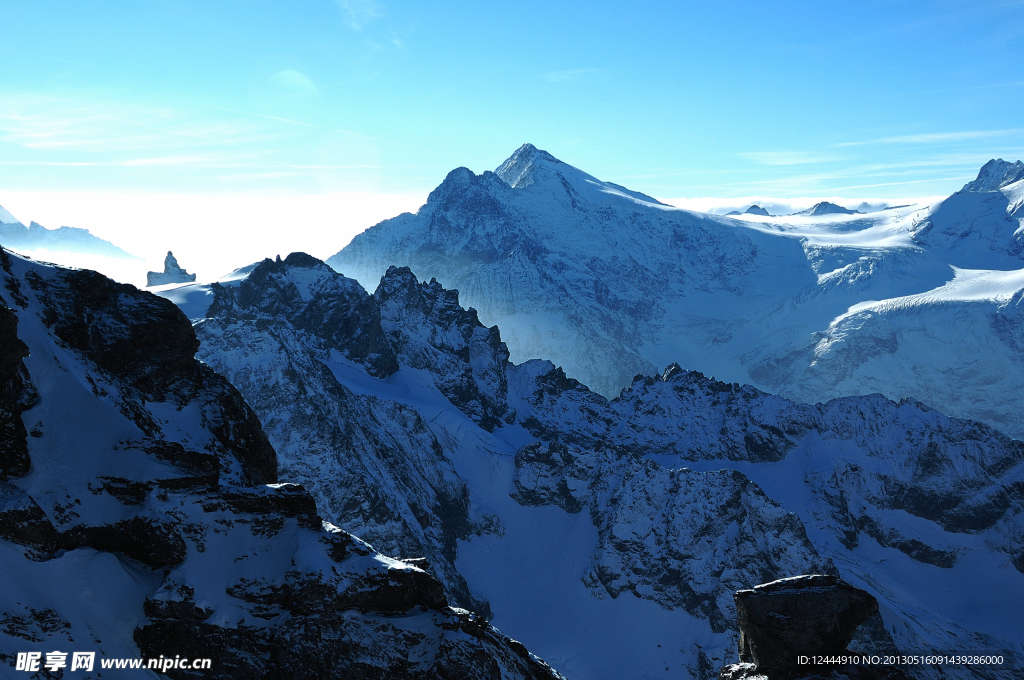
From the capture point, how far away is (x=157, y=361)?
1789 inches

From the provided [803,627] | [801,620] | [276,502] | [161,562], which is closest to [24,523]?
[161,562]

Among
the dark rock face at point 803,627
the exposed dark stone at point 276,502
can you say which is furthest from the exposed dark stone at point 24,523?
the dark rock face at point 803,627

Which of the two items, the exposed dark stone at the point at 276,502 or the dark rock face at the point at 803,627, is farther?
the exposed dark stone at the point at 276,502

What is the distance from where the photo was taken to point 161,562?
123 feet

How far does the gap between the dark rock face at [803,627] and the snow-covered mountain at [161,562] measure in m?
12.1

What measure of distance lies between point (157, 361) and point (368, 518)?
140539mm

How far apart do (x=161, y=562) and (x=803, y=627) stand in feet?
100

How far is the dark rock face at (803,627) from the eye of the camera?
34.4 meters

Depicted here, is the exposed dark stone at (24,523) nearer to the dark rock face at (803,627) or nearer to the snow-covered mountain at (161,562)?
the snow-covered mountain at (161,562)

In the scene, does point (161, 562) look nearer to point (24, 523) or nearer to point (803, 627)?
point (24, 523)

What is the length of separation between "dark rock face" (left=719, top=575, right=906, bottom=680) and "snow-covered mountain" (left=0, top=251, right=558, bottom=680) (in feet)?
39.6

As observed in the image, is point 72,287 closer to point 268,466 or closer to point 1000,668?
point 268,466

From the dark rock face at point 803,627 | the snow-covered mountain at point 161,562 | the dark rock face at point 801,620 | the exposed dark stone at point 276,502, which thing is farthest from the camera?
the exposed dark stone at point 276,502

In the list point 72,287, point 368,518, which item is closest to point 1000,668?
point 368,518
